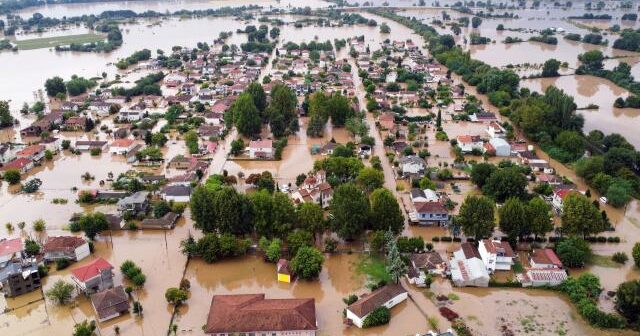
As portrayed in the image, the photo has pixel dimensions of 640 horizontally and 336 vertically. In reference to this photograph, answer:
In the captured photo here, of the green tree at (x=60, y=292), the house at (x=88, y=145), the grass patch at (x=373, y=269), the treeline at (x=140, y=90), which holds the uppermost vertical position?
the treeline at (x=140, y=90)

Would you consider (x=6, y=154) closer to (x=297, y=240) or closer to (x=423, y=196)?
(x=297, y=240)

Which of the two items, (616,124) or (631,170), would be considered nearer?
(631,170)

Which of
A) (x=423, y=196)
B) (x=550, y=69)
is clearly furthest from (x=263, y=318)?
(x=550, y=69)

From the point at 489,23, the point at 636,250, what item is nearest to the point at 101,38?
the point at 489,23

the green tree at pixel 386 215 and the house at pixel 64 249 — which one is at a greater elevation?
the green tree at pixel 386 215

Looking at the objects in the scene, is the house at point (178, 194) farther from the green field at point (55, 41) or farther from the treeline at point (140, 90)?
the green field at point (55, 41)

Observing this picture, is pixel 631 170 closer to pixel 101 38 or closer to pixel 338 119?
pixel 338 119

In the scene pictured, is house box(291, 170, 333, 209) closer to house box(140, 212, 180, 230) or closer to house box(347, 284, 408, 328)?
house box(140, 212, 180, 230)

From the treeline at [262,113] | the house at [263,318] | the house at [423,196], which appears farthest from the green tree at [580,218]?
the treeline at [262,113]
